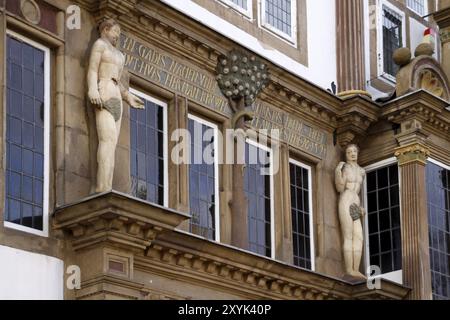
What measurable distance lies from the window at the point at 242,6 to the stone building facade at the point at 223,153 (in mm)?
44

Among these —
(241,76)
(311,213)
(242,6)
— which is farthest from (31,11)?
(311,213)

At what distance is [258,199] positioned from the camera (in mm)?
27859

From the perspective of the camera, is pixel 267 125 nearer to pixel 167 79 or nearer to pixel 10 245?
pixel 167 79

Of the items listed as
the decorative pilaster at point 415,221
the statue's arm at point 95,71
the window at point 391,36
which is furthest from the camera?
the window at point 391,36

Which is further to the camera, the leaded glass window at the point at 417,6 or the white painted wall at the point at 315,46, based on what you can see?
the leaded glass window at the point at 417,6

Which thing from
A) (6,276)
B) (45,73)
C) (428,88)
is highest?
(428,88)

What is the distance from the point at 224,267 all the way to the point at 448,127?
23.9ft

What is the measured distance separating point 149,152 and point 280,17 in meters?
5.61

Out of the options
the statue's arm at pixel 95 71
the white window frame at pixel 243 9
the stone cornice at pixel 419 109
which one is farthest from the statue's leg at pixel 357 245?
the statue's arm at pixel 95 71

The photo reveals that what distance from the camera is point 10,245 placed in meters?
22.1

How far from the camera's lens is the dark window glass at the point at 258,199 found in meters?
27.5

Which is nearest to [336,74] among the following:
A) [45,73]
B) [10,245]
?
[45,73]

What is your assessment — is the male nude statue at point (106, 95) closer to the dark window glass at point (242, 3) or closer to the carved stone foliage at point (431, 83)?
the dark window glass at point (242, 3)
